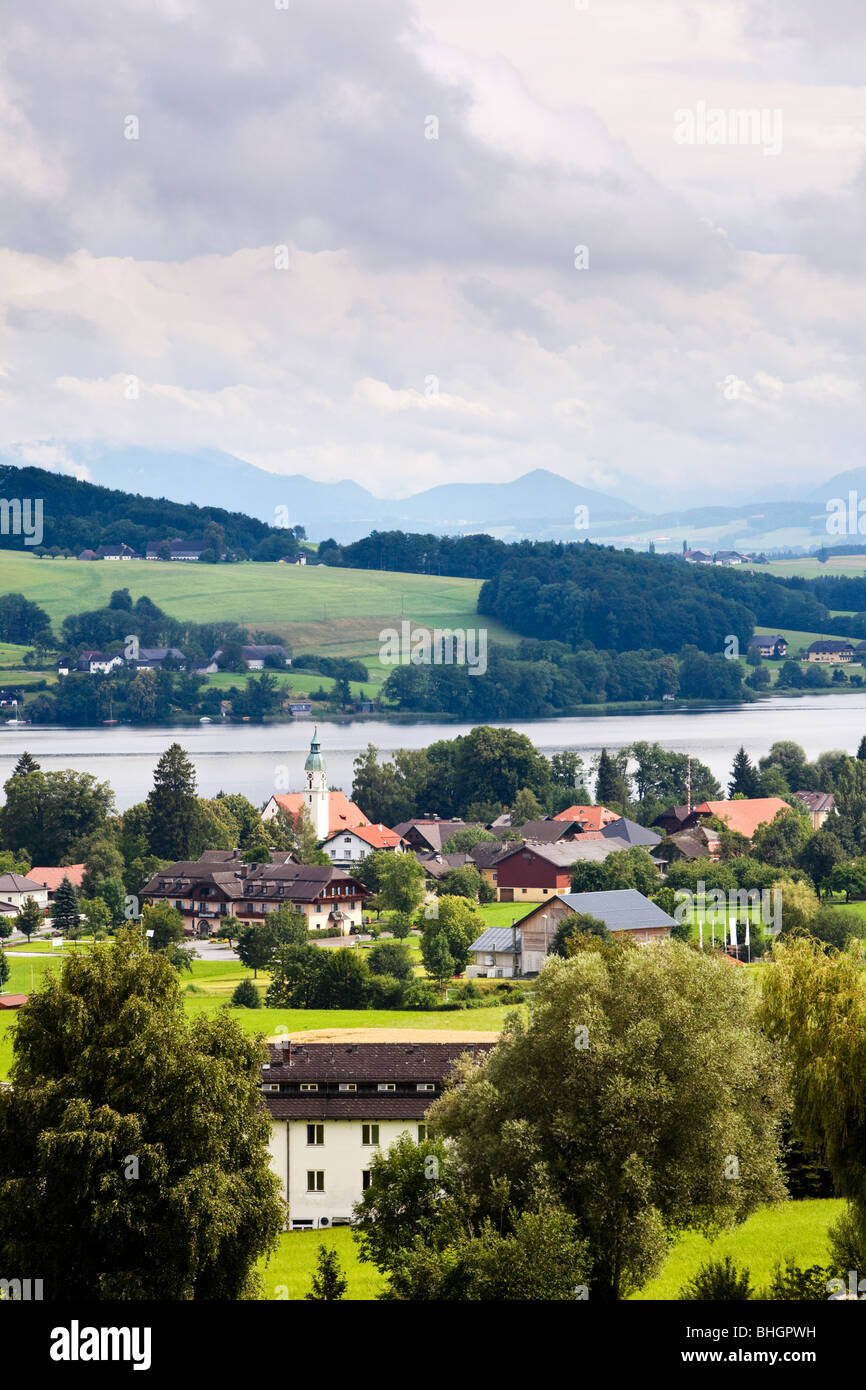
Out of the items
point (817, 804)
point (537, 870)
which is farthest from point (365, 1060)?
point (817, 804)

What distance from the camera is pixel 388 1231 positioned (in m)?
17.7

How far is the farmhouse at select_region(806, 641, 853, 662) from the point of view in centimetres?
19062

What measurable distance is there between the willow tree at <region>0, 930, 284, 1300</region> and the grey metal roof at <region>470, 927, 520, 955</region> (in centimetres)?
3064

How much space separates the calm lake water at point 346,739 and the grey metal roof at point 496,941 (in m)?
40.7

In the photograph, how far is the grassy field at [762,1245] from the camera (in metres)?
18.8

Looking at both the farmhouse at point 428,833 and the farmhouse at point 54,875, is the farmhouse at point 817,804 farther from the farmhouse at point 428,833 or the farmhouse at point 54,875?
the farmhouse at point 54,875

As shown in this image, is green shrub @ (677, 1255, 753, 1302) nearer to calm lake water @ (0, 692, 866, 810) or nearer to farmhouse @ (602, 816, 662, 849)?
farmhouse @ (602, 816, 662, 849)

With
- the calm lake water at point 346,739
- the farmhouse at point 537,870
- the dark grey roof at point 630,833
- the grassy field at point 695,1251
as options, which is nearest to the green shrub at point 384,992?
the grassy field at point 695,1251

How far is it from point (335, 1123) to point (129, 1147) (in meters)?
8.00
